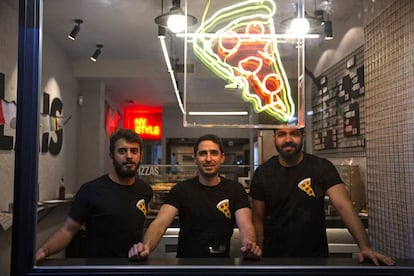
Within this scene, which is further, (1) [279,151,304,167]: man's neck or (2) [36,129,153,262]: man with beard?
(1) [279,151,304,167]: man's neck

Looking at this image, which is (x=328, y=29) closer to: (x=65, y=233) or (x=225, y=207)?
(x=225, y=207)

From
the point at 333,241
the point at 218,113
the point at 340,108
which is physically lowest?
the point at 333,241

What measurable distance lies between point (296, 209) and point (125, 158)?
0.89 m

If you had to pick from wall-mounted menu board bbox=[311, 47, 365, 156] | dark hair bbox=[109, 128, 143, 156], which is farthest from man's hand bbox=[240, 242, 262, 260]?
wall-mounted menu board bbox=[311, 47, 365, 156]

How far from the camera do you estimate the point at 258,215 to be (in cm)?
202

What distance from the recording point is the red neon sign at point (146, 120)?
4.63 meters

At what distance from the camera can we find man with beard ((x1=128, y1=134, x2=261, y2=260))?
1.89 m

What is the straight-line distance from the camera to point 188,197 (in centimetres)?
198

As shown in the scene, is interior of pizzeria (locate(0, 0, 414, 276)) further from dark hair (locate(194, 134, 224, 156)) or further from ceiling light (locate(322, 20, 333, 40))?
ceiling light (locate(322, 20, 333, 40))

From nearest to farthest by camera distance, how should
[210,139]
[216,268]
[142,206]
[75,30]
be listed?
[216,268] < [142,206] < [210,139] < [75,30]

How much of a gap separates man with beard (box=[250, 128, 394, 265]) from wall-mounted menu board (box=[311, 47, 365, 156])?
0.97 metres

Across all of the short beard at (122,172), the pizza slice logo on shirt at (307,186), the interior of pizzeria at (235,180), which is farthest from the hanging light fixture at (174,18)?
the pizza slice logo on shirt at (307,186)

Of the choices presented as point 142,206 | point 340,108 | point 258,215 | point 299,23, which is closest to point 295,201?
point 258,215

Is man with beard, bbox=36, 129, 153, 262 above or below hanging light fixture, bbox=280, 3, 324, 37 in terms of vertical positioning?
below
